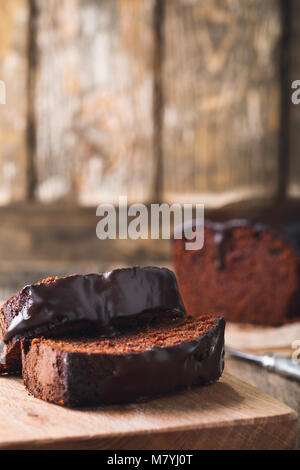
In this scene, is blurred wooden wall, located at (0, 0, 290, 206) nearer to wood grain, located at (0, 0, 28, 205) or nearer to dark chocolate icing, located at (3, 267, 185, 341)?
wood grain, located at (0, 0, 28, 205)

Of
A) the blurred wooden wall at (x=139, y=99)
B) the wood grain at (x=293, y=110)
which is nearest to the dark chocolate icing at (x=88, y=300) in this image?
the blurred wooden wall at (x=139, y=99)

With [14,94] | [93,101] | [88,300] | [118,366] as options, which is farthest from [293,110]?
[118,366]

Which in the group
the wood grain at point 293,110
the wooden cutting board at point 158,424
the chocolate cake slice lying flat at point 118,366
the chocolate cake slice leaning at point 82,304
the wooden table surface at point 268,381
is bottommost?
the wooden table surface at point 268,381

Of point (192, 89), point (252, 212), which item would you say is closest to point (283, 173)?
point (192, 89)

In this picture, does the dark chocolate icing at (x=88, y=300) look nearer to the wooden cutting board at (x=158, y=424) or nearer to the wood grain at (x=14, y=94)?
the wooden cutting board at (x=158, y=424)

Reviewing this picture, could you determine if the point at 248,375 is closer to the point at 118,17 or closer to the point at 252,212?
the point at 252,212

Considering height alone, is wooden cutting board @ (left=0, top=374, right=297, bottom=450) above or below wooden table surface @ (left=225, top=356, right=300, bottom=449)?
above

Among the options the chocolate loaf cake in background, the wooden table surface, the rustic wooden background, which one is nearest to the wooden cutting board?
the wooden table surface
